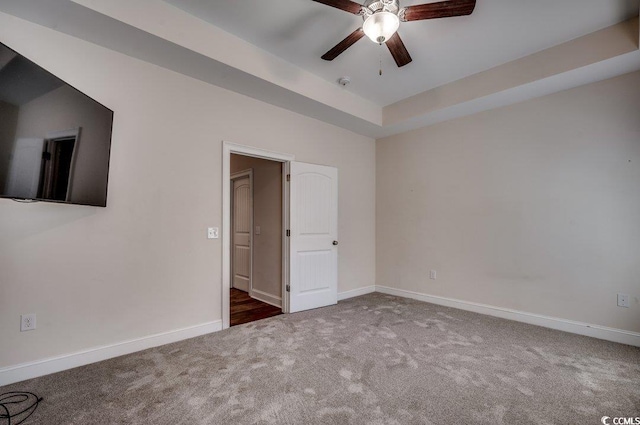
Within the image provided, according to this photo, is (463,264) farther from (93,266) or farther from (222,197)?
(93,266)

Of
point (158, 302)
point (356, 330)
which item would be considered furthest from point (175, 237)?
point (356, 330)

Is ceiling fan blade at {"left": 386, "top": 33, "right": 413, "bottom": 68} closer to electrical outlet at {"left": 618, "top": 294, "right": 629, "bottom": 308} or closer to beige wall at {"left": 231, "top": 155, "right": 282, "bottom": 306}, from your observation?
beige wall at {"left": 231, "top": 155, "right": 282, "bottom": 306}

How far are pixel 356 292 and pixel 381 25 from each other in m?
3.85

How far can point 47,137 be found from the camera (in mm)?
1867

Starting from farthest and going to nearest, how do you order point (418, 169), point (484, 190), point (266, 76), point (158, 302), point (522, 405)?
point (418, 169) < point (484, 190) < point (266, 76) < point (158, 302) < point (522, 405)

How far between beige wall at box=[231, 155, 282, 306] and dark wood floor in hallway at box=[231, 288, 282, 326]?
19 cm

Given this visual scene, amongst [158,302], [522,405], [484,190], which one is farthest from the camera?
[484,190]

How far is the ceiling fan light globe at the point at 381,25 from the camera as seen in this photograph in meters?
2.01

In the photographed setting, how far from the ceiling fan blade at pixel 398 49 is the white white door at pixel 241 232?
3148mm

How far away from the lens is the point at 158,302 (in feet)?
9.21

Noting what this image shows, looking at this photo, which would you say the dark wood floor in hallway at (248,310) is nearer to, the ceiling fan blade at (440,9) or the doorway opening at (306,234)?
the doorway opening at (306,234)

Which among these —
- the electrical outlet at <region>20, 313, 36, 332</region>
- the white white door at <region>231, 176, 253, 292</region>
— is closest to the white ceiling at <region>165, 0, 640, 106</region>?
the white white door at <region>231, 176, 253, 292</region>

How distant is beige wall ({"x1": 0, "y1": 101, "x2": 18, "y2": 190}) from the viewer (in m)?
1.61

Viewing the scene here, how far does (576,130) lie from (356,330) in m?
3.38
